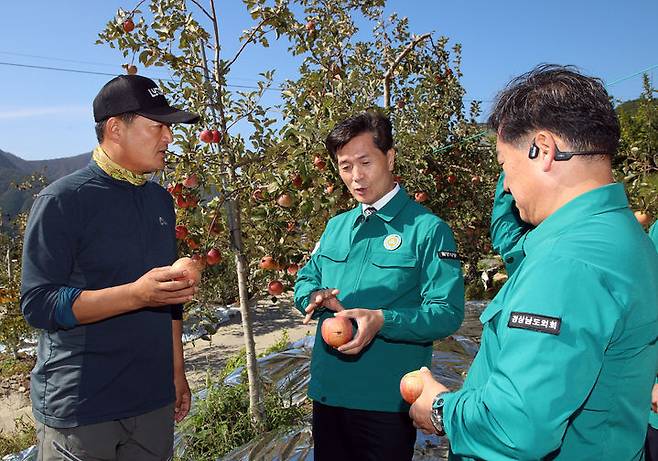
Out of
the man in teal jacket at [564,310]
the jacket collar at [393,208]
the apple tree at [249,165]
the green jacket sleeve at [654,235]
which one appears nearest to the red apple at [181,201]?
the apple tree at [249,165]

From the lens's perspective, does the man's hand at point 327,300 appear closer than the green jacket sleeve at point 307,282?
Yes

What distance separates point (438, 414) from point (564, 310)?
393 millimetres

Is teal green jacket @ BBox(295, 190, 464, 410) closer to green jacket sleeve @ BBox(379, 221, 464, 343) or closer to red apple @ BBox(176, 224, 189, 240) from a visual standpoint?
green jacket sleeve @ BBox(379, 221, 464, 343)

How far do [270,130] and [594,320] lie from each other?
8.06ft

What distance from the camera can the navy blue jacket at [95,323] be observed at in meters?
1.60

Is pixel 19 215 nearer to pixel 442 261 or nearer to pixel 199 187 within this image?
pixel 199 187

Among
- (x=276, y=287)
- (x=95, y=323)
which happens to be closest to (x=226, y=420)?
(x=276, y=287)

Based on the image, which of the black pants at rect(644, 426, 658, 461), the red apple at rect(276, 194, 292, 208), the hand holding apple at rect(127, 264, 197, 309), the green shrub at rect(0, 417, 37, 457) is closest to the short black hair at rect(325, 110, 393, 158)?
the red apple at rect(276, 194, 292, 208)

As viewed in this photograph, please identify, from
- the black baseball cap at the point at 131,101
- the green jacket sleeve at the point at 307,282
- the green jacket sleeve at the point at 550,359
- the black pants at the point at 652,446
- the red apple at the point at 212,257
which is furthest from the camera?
the red apple at the point at 212,257

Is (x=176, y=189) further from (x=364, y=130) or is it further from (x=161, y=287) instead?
(x=161, y=287)

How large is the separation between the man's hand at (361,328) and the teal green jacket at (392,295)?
0.09 m

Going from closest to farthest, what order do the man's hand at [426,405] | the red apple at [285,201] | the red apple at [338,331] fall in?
the man's hand at [426,405], the red apple at [338,331], the red apple at [285,201]

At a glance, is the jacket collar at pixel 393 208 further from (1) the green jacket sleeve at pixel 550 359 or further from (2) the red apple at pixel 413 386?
(1) the green jacket sleeve at pixel 550 359

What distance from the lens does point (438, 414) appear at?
1.12 metres
